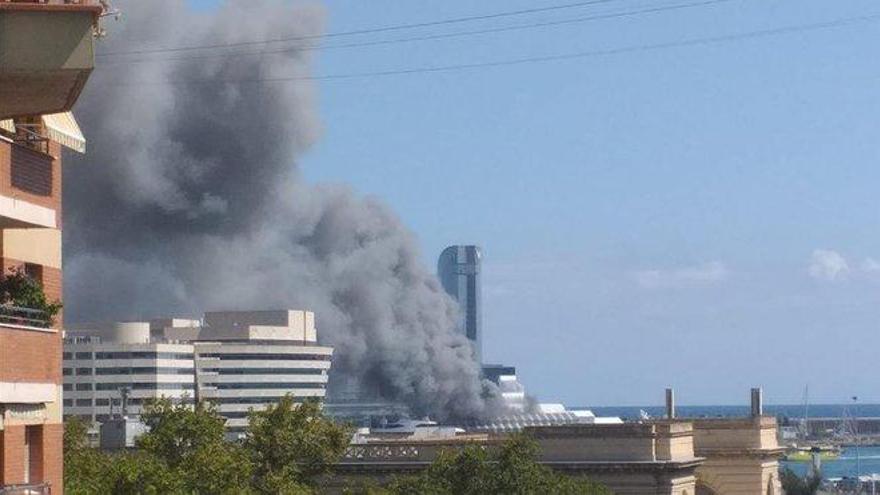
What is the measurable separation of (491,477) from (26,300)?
123ft

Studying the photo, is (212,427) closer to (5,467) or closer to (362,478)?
(362,478)

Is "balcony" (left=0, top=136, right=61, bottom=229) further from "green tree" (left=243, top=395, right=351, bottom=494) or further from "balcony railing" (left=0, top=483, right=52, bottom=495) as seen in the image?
"green tree" (left=243, top=395, right=351, bottom=494)

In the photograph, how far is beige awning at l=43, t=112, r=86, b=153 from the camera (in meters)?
19.0

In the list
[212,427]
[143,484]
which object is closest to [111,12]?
[143,484]

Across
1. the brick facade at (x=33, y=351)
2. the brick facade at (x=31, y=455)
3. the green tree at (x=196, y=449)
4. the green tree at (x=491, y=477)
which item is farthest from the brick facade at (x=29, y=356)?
the green tree at (x=491, y=477)

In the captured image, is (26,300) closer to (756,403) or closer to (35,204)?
(35,204)

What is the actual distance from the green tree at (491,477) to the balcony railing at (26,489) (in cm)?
3642

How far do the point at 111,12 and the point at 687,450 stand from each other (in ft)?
177

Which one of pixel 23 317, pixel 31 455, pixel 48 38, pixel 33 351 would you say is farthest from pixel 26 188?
pixel 31 455

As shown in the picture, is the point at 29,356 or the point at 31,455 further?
the point at 31,455

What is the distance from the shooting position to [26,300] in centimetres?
1812

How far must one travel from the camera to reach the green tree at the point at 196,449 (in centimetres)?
4162

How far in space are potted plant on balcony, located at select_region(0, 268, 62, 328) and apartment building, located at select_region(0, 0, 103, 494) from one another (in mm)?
19

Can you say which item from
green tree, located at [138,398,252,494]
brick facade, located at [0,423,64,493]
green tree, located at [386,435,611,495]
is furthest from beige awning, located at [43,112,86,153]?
green tree, located at [386,435,611,495]
